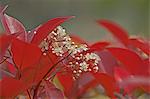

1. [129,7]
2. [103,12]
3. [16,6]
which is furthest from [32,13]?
[129,7]

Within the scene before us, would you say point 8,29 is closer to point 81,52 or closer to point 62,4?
point 81,52

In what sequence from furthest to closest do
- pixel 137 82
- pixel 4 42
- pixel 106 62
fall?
1. pixel 106 62
2. pixel 137 82
3. pixel 4 42

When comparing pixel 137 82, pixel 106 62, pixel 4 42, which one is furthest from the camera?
pixel 106 62

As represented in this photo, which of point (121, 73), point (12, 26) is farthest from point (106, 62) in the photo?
point (12, 26)

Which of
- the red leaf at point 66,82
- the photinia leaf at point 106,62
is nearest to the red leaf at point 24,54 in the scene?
the red leaf at point 66,82

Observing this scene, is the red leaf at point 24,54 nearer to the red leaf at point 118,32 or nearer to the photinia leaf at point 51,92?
the photinia leaf at point 51,92

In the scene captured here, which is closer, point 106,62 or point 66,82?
point 66,82

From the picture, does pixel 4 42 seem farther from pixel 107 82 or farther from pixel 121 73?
pixel 121 73
